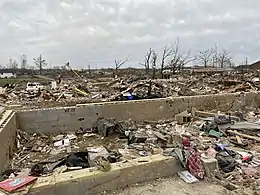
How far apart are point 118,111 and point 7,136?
345cm

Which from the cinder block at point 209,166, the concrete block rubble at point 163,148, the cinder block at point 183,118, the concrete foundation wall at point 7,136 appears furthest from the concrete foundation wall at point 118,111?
the cinder block at point 209,166

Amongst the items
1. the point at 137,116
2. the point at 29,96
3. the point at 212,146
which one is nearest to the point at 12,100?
the point at 29,96

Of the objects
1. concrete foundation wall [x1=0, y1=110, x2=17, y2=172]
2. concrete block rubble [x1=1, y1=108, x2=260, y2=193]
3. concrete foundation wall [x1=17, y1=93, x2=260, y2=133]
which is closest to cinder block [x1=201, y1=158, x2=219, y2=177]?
concrete block rubble [x1=1, y1=108, x2=260, y2=193]

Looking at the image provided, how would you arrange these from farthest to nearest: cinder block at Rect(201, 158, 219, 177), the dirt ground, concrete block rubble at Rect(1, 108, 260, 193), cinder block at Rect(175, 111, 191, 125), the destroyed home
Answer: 1. cinder block at Rect(175, 111, 191, 125)
2. concrete block rubble at Rect(1, 108, 260, 193)
3. cinder block at Rect(201, 158, 219, 177)
4. the destroyed home
5. the dirt ground

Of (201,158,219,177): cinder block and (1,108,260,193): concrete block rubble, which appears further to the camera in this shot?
(1,108,260,193): concrete block rubble

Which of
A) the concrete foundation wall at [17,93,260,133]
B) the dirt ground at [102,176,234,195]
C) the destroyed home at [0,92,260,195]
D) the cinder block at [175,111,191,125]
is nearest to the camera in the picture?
the dirt ground at [102,176,234,195]

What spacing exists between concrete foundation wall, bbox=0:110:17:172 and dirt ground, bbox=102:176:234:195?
2967 millimetres

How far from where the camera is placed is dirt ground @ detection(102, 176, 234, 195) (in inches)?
141

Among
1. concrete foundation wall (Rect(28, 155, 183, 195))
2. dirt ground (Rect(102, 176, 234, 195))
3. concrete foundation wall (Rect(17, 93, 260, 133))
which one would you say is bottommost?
dirt ground (Rect(102, 176, 234, 195))

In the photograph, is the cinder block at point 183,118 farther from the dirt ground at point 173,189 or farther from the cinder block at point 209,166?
the dirt ground at point 173,189

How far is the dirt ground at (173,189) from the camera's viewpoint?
3584mm

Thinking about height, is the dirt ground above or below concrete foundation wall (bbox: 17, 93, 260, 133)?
below

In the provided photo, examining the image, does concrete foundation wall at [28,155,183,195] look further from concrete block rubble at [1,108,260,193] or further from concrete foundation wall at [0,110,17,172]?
concrete foundation wall at [0,110,17,172]

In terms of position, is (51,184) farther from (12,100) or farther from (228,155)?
(12,100)
